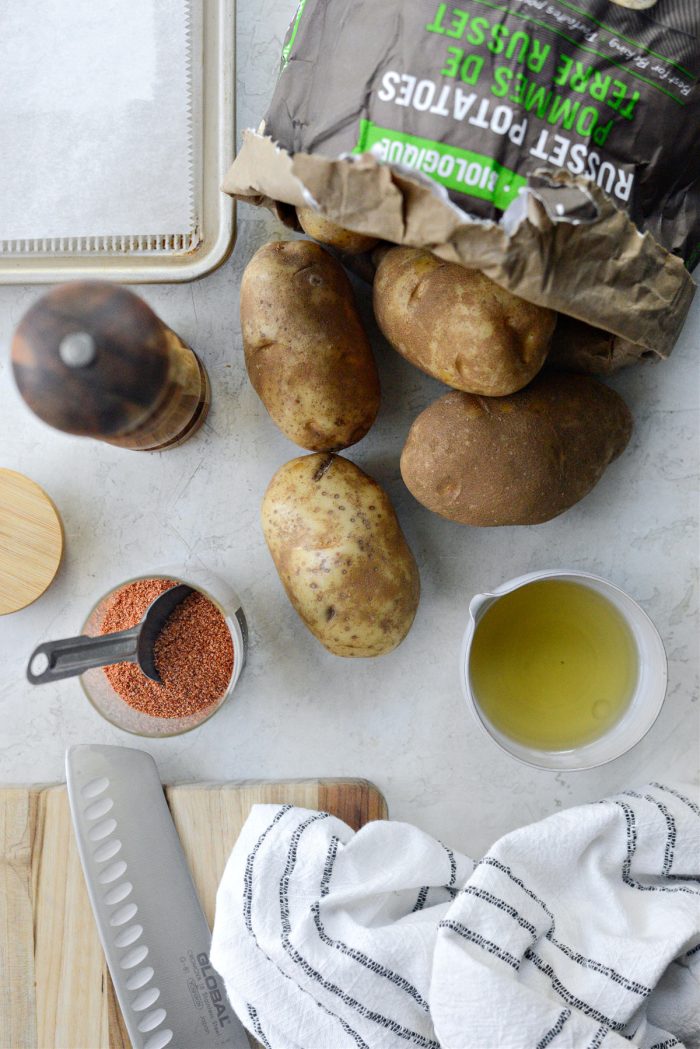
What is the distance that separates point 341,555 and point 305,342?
0.61 feet

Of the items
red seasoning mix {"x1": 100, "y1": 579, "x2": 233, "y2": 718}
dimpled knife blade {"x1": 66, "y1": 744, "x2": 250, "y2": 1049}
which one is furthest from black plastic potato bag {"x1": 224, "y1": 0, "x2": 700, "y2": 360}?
dimpled knife blade {"x1": 66, "y1": 744, "x2": 250, "y2": 1049}

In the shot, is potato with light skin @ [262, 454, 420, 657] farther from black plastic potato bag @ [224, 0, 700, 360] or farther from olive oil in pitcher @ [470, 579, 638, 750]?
black plastic potato bag @ [224, 0, 700, 360]

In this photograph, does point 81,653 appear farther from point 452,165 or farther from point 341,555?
point 452,165

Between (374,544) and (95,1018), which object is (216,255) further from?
(95,1018)

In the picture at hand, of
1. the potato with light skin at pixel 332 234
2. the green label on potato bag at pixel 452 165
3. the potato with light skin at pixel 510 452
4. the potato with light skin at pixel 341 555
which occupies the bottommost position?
the potato with light skin at pixel 341 555

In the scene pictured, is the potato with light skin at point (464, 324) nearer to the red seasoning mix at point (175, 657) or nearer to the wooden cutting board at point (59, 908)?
the red seasoning mix at point (175, 657)

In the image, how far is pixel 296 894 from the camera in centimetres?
76

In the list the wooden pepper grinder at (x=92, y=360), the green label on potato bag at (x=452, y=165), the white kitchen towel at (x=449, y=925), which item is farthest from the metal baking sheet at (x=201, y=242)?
the white kitchen towel at (x=449, y=925)

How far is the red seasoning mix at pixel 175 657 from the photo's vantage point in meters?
0.81

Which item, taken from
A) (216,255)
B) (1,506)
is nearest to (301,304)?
(216,255)

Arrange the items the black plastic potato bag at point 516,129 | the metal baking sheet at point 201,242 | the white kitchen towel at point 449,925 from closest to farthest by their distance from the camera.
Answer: the black plastic potato bag at point 516,129 < the white kitchen towel at point 449,925 < the metal baking sheet at point 201,242

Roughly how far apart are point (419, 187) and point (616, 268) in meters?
0.17

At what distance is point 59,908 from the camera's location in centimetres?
82

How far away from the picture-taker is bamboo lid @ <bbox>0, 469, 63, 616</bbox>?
87 centimetres
